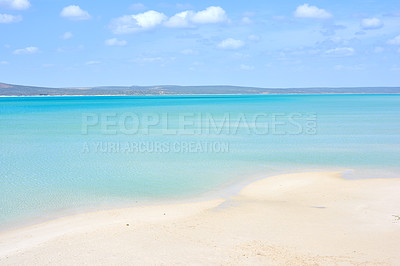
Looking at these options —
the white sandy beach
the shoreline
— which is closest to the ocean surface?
the shoreline

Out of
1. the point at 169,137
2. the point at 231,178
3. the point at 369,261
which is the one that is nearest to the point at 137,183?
the point at 231,178

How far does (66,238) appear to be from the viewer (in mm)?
8555

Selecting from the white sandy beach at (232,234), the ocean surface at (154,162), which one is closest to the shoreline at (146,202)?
the ocean surface at (154,162)

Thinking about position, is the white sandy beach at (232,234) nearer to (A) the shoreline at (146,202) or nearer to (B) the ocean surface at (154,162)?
(A) the shoreline at (146,202)

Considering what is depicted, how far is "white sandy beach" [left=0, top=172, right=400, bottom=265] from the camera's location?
749 centimetres

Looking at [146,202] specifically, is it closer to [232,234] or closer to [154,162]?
[232,234]

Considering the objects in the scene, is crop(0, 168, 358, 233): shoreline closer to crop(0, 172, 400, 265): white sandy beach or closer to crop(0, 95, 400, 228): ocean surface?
crop(0, 95, 400, 228): ocean surface

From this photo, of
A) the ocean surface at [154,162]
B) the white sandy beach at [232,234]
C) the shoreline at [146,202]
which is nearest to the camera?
the white sandy beach at [232,234]

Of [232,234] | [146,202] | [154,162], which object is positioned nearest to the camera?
[232,234]

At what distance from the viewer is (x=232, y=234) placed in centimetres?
863

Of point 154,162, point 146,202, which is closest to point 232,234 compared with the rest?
point 146,202

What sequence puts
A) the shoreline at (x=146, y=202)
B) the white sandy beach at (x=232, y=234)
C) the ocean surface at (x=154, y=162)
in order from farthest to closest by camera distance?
the ocean surface at (x=154, y=162) < the shoreline at (x=146, y=202) < the white sandy beach at (x=232, y=234)

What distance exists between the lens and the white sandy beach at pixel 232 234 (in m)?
7.49

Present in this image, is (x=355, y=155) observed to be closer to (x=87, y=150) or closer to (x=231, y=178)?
A: (x=231, y=178)
